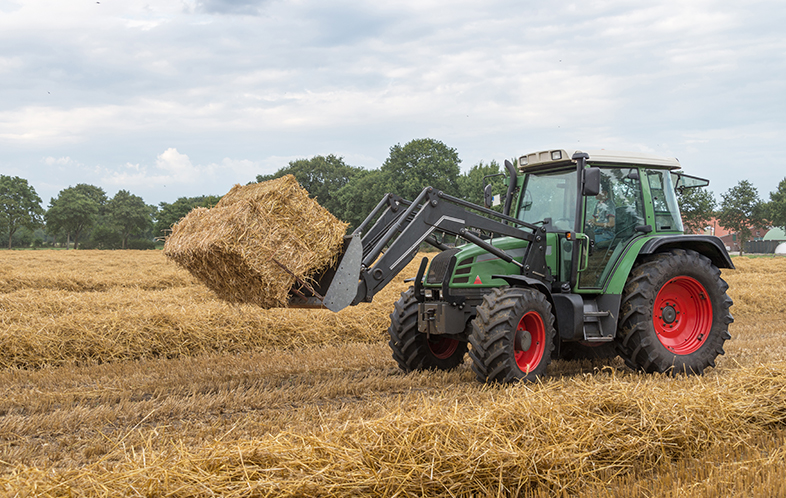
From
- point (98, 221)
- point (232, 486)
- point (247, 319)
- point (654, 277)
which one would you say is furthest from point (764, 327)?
point (98, 221)

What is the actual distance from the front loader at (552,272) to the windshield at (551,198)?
15 millimetres

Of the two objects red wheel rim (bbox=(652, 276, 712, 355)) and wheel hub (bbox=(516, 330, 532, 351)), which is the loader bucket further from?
red wheel rim (bbox=(652, 276, 712, 355))

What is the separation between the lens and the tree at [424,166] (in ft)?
165

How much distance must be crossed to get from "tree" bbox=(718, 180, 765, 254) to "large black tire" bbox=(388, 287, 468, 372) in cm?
6582

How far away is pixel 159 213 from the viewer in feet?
245

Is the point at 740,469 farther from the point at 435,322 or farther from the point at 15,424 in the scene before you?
the point at 15,424

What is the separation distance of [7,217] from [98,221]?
1312 centimetres

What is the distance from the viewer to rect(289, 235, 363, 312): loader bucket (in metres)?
5.36

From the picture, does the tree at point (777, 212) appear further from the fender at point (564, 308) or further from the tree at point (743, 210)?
the fender at point (564, 308)

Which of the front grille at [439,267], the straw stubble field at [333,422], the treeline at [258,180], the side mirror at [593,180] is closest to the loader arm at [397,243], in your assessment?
the front grille at [439,267]

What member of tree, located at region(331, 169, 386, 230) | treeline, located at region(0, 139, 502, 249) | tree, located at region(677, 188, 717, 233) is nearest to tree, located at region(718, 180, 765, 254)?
tree, located at region(677, 188, 717, 233)

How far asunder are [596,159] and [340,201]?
49854 millimetres

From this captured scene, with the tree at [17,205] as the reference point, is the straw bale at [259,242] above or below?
below

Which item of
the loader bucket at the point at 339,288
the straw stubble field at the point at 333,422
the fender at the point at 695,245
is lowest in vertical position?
the straw stubble field at the point at 333,422
